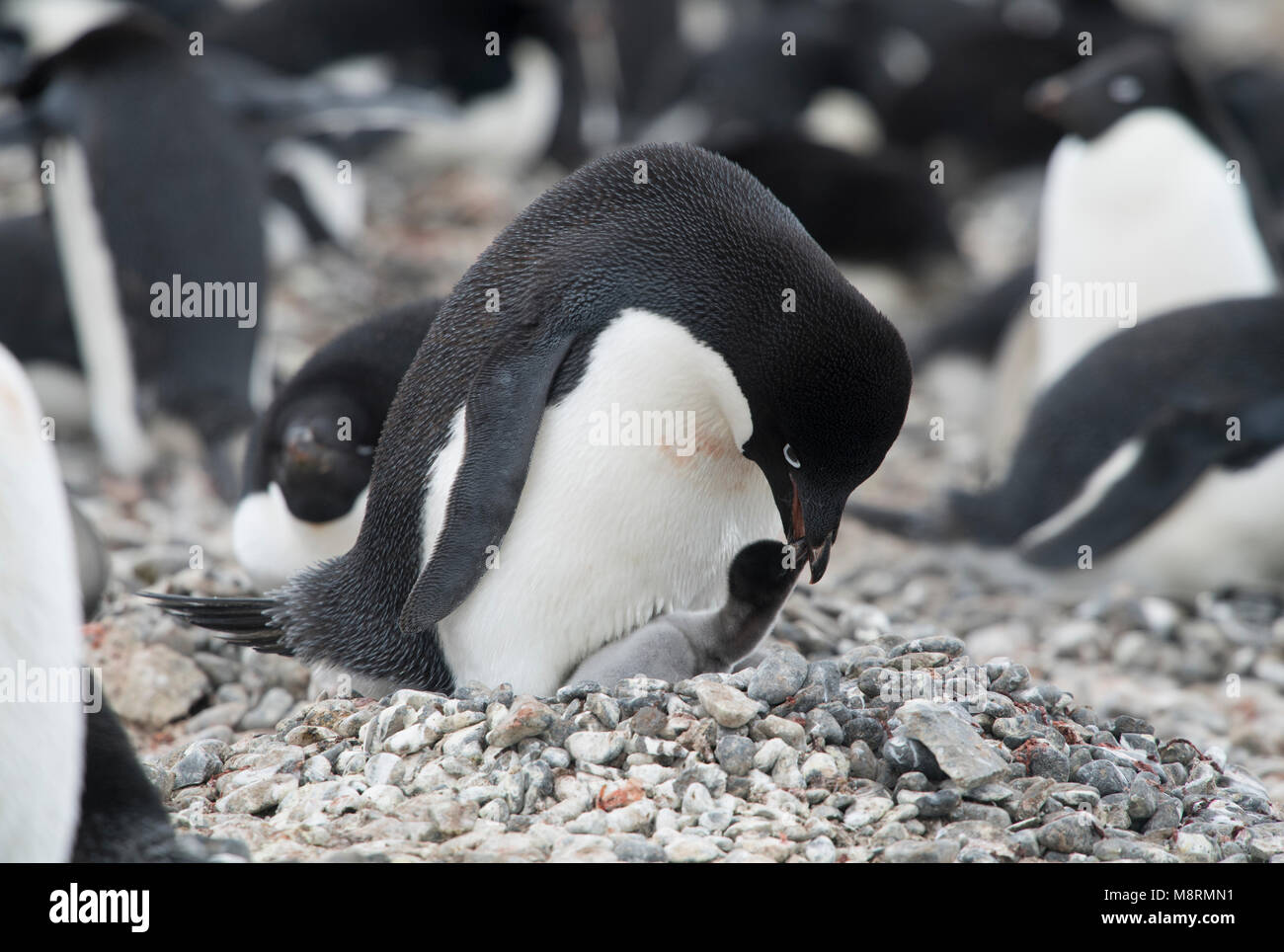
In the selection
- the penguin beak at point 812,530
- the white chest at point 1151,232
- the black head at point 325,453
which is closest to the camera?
the penguin beak at point 812,530

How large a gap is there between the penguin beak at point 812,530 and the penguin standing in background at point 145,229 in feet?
9.86

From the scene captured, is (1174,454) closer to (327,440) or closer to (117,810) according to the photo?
(327,440)

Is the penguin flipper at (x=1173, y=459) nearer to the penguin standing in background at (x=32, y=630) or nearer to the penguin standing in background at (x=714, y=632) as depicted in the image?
the penguin standing in background at (x=714, y=632)

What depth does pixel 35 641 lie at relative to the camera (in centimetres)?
227

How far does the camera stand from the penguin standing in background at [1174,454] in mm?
4922

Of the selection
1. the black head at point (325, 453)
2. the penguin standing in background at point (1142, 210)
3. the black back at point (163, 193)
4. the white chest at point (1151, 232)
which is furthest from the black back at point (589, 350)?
the white chest at point (1151, 232)

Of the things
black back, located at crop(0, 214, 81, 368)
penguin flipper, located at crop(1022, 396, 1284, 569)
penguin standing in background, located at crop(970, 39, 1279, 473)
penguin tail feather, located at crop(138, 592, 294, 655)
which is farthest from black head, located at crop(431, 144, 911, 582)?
penguin standing in background, located at crop(970, 39, 1279, 473)

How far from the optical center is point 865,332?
112 inches

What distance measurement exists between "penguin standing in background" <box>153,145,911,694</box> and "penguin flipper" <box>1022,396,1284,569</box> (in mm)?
2004

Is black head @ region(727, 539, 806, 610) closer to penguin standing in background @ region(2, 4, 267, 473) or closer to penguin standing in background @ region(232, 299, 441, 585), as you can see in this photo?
penguin standing in background @ region(232, 299, 441, 585)

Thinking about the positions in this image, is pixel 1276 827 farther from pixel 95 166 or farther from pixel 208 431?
pixel 95 166

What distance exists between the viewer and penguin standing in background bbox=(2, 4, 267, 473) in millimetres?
5543
